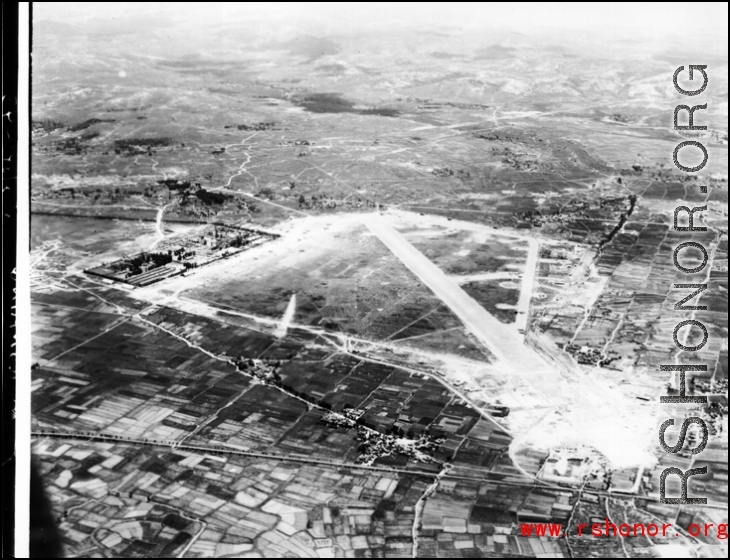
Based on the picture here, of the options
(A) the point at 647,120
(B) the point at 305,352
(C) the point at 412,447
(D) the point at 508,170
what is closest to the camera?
(C) the point at 412,447

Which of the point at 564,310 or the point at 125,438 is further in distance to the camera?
the point at 564,310

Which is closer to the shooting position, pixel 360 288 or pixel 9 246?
pixel 9 246

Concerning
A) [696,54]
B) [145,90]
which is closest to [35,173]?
[145,90]

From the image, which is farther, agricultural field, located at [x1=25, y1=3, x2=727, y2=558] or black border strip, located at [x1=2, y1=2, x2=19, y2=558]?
agricultural field, located at [x1=25, y1=3, x2=727, y2=558]

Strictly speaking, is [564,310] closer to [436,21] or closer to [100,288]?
[100,288]

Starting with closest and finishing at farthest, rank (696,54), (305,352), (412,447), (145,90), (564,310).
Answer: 1. (412,447)
2. (305,352)
3. (564,310)
4. (696,54)
5. (145,90)

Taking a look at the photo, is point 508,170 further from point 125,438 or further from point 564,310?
point 125,438

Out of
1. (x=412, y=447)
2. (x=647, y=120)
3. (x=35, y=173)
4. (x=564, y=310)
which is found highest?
(x=647, y=120)

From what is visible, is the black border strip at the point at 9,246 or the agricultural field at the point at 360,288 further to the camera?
the agricultural field at the point at 360,288

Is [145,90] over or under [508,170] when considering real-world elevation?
over

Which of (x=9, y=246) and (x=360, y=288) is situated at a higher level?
(x=9, y=246)
